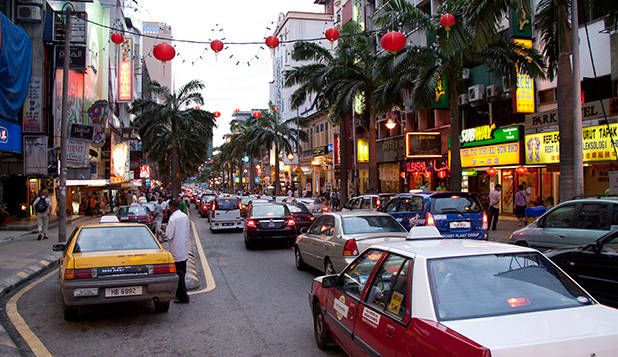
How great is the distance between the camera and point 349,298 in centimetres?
496

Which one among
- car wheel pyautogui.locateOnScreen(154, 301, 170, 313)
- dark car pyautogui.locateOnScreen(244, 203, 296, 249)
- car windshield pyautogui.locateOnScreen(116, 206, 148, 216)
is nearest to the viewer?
car wheel pyautogui.locateOnScreen(154, 301, 170, 313)

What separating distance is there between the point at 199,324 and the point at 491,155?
19.2 m

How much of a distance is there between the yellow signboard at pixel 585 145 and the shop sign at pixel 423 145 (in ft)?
28.1

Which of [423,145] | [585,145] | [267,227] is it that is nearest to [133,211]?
[267,227]

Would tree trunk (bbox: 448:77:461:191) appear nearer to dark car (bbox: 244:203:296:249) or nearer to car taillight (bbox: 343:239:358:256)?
dark car (bbox: 244:203:296:249)

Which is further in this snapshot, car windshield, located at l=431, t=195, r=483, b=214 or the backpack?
the backpack

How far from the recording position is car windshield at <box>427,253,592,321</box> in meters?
3.61

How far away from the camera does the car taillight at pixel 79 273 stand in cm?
686

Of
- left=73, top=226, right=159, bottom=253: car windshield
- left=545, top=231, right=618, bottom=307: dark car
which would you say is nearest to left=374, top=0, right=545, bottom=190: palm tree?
left=545, top=231, right=618, bottom=307: dark car

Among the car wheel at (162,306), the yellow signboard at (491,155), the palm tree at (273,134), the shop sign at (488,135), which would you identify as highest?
the palm tree at (273,134)

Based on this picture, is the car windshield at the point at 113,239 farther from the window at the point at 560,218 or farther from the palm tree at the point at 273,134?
the palm tree at the point at 273,134

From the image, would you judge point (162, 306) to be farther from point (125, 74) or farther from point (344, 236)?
point (125, 74)

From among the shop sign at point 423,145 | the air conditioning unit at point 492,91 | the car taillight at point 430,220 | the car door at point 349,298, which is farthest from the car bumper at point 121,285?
the shop sign at point 423,145

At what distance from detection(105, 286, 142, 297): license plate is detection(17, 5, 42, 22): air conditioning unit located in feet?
69.8
